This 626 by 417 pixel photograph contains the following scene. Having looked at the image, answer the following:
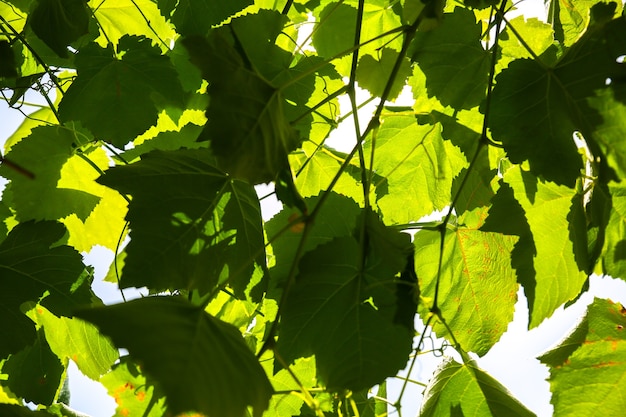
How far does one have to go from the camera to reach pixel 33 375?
43.4 inches

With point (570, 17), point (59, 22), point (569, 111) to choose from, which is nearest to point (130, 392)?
point (59, 22)

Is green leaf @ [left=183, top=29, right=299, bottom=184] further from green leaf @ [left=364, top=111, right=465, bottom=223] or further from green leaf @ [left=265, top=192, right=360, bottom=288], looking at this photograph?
green leaf @ [left=364, top=111, right=465, bottom=223]

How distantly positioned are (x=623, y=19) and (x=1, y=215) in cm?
108

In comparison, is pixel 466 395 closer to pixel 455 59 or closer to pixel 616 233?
pixel 616 233

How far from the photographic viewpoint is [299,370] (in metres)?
1.16

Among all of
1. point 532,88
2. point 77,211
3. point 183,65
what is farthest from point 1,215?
point 532,88

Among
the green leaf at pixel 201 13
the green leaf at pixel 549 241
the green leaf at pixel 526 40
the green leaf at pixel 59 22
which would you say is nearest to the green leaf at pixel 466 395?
the green leaf at pixel 549 241

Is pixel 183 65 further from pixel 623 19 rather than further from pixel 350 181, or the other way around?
pixel 623 19

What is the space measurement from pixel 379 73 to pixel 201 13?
0.30 meters

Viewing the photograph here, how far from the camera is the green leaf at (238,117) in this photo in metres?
0.60

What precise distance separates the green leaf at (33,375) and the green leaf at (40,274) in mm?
164

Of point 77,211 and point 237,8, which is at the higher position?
point 237,8

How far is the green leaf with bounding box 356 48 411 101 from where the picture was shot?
103 centimetres

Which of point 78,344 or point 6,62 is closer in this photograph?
point 6,62
